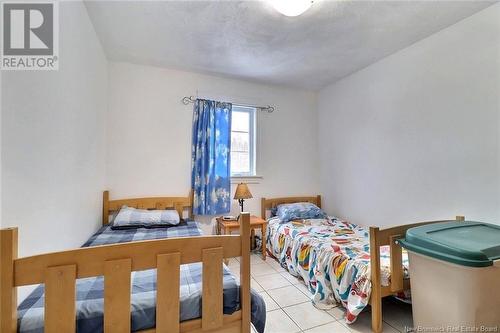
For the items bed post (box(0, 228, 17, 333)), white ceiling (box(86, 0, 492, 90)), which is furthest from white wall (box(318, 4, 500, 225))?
bed post (box(0, 228, 17, 333))

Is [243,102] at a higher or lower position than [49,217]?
higher

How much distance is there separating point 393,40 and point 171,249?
9.17 ft

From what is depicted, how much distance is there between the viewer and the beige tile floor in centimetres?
174

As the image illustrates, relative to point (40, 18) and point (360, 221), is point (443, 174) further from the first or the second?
point (40, 18)

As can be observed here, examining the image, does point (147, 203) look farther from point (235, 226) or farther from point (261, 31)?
point (261, 31)

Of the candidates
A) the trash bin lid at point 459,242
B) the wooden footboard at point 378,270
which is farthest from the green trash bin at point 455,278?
the wooden footboard at point 378,270

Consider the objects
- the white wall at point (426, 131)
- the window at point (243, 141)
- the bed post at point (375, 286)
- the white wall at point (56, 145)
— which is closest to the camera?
the white wall at point (56, 145)

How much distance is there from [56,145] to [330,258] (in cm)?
225

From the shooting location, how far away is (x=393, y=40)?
2375 mm

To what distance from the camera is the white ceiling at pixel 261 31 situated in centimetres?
190

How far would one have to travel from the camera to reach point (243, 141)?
3.51 m

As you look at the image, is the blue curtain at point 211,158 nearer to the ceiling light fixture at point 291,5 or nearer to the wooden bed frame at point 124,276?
the ceiling light fixture at point 291,5

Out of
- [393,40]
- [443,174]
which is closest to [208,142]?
[393,40]

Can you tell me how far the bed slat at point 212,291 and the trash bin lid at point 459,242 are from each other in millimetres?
1202
